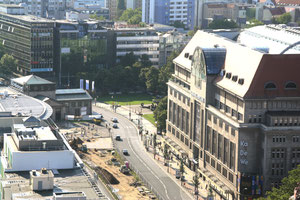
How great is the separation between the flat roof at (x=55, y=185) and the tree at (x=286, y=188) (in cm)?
3503

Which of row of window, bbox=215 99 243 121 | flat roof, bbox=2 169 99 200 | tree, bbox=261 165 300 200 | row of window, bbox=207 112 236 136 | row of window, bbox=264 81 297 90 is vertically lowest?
tree, bbox=261 165 300 200

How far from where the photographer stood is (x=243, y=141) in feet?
577

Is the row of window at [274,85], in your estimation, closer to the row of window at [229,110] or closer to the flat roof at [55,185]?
the row of window at [229,110]

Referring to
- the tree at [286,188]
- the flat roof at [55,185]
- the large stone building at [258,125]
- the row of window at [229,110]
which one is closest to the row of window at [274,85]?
the large stone building at [258,125]

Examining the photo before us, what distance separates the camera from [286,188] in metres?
158

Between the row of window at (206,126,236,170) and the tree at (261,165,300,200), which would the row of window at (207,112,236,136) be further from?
the tree at (261,165,300,200)

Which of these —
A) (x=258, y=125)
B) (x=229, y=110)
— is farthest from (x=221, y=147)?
(x=258, y=125)

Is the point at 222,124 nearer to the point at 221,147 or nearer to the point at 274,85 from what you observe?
the point at 221,147

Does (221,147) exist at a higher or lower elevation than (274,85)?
lower

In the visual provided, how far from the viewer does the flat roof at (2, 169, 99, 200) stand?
136 meters

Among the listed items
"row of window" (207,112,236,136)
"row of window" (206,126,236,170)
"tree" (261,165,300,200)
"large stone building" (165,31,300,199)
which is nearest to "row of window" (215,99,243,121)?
"large stone building" (165,31,300,199)

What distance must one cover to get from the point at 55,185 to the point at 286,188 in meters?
44.0

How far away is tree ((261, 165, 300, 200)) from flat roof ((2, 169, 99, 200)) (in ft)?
115

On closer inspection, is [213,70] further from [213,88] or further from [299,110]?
[299,110]
